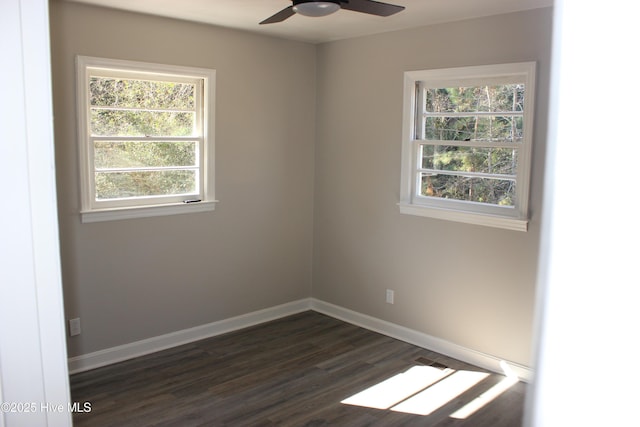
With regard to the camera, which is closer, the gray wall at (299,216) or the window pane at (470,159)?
the gray wall at (299,216)

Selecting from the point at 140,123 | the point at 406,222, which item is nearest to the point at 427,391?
the point at 406,222

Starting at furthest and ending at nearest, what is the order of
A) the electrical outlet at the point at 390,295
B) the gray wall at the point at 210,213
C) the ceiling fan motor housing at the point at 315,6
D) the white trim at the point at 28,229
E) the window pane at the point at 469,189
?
1. the electrical outlet at the point at 390,295
2. the window pane at the point at 469,189
3. the gray wall at the point at 210,213
4. the ceiling fan motor housing at the point at 315,6
5. the white trim at the point at 28,229

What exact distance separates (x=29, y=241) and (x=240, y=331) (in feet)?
12.1

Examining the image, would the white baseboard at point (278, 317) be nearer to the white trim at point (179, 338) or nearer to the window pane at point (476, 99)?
the white trim at point (179, 338)

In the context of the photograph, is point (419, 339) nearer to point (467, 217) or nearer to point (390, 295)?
point (390, 295)


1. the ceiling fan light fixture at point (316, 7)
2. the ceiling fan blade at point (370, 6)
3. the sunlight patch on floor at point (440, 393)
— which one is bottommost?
the sunlight patch on floor at point (440, 393)

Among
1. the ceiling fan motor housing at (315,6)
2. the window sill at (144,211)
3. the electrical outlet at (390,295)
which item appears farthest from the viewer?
the electrical outlet at (390,295)

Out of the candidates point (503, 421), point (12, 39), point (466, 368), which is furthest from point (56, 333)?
point (466, 368)

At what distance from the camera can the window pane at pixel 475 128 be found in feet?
12.3

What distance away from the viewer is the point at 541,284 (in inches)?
26.1

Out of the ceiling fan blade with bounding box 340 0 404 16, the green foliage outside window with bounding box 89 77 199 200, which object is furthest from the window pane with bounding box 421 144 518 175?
the green foliage outside window with bounding box 89 77 199 200

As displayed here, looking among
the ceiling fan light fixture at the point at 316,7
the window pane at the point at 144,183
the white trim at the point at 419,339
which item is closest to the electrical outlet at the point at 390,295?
the white trim at the point at 419,339

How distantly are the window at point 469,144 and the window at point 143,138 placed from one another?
5.55ft

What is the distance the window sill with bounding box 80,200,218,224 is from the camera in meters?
3.73
